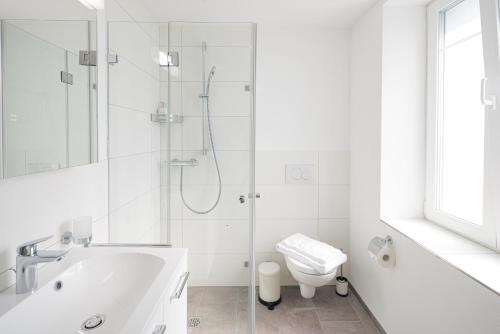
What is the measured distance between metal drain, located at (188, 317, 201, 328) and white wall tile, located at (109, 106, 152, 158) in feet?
3.48

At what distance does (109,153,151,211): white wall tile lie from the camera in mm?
1806

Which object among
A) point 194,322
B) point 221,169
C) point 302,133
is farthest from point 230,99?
point 194,322

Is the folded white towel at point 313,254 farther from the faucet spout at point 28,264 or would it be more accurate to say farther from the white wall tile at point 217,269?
the faucet spout at point 28,264

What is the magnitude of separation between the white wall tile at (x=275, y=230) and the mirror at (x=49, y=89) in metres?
1.67

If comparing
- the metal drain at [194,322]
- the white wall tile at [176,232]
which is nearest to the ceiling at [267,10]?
the white wall tile at [176,232]

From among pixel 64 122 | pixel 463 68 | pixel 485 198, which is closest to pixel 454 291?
pixel 485 198

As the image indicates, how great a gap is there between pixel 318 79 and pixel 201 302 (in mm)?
2055

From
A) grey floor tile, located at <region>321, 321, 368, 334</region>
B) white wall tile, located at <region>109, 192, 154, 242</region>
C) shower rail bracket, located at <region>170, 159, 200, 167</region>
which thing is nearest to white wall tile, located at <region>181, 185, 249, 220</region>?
shower rail bracket, located at <region>170, 159, 200, 167</region>

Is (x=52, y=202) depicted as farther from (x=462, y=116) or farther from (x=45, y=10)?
(x=462, y=116)

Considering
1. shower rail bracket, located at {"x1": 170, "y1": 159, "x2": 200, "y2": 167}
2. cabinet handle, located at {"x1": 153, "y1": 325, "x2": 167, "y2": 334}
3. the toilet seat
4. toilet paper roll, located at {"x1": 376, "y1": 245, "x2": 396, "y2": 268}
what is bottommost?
the toilet seat

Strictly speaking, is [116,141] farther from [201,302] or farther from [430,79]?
[430,79]

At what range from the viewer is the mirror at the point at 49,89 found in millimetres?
1012

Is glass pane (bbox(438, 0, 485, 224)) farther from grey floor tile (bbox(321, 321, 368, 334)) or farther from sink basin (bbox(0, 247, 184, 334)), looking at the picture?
sink basin (bbox(0, 247, 184, 334))

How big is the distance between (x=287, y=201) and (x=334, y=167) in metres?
0.53
